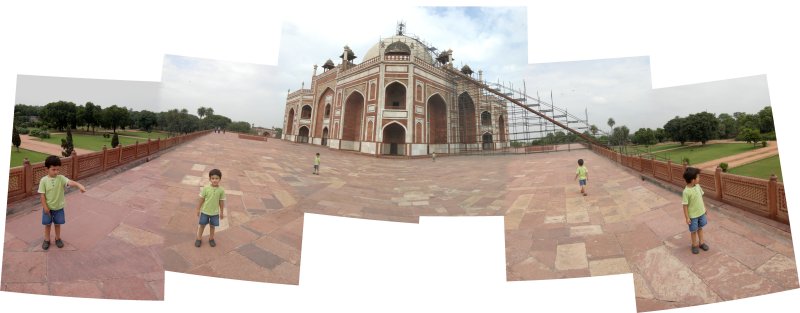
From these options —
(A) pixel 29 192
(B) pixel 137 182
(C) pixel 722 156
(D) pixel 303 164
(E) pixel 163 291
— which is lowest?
(E) pixel 163 291

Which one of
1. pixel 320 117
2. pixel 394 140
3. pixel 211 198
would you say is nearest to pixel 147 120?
pixel 211 198

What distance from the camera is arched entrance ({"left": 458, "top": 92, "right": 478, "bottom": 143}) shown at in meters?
1.93

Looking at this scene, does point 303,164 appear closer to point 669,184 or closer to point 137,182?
point 137,182

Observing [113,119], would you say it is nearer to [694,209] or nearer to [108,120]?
[108,120]

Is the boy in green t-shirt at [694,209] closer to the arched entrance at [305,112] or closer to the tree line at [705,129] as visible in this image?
the tree line at [705,129]

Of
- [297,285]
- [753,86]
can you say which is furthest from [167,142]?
[753,86]

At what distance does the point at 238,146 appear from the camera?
77.8 inches

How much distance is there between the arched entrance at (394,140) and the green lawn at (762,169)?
2.11 meters

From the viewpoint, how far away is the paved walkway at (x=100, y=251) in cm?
134

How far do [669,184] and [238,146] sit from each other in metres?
2.98

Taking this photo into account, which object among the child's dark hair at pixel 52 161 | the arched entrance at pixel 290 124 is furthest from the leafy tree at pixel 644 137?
the child's dark hair at pixel 52 161

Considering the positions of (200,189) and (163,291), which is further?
(200,189)

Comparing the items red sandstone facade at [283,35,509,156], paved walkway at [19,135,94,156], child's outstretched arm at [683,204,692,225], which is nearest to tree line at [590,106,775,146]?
child's outstretched arm at [683,204,692,225]

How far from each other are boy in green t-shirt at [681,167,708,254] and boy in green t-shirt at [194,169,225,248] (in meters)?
2.54
